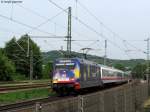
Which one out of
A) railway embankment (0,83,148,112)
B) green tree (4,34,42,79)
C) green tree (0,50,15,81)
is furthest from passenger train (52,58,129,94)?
green tree (4,34,42,79)

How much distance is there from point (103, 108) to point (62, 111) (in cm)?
493

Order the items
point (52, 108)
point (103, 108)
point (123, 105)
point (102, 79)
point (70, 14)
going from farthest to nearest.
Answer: point (102, 79), point (70, 14), point (123, 105), point (103, 108), point (52, 108)

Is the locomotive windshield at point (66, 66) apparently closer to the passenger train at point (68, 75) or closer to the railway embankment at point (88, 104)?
the passenger train at point (68, 75)

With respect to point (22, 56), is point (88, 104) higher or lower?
lower

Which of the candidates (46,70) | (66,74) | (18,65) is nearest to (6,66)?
(18,65)

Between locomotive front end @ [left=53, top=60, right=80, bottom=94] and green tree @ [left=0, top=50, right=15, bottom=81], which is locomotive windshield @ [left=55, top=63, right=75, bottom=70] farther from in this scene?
green tree @ [left=0, top=50, right=15, bottom=81]

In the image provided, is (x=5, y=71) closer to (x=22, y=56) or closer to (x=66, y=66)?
(x=22, y=56)

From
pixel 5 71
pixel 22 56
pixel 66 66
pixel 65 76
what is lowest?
pixel 65 76

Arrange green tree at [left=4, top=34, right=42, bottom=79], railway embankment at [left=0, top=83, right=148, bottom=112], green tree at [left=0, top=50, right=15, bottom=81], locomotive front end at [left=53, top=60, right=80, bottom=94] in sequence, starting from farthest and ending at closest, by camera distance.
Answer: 1. green tree at [left=4, top=34, right=42, bottom=79]
2. green tree at [left=0, top=50, right=15, bottom=81]
3. locomotive front end at [left=53, top=60, right=80, bottom=94]
4. railway embankment at [left=0, top=83, right=148, bottom=112]

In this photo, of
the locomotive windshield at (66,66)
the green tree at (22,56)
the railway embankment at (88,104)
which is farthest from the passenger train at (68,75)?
the green tree at (22,56)

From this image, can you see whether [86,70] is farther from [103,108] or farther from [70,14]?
[103,108]

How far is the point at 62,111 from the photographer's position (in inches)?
340

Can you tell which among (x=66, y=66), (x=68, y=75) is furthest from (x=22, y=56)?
(x=68, y=75)

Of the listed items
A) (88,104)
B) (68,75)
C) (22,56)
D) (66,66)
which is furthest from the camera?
(22,56)
